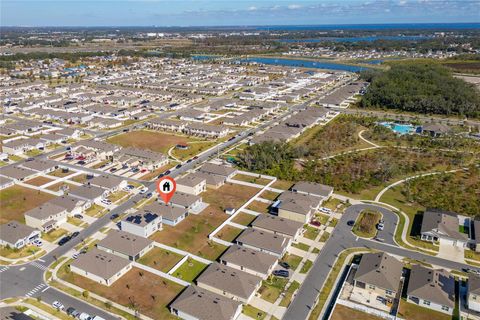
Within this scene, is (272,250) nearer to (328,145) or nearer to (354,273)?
(354,273)

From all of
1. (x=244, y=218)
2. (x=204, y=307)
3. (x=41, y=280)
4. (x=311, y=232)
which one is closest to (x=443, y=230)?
(x=311, y=232)

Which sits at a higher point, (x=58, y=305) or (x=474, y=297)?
(x=474, y=297)

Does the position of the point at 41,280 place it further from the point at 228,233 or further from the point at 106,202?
the point at 228,233

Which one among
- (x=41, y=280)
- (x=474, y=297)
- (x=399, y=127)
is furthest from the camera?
(x=399, y=127)

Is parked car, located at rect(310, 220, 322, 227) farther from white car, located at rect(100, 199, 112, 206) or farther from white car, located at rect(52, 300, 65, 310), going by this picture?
white car, located at rect(52, 300, 65, 310)

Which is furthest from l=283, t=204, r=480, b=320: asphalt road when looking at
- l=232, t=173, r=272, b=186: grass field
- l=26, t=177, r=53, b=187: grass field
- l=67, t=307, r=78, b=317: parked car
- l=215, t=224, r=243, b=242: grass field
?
l=26, t=177, r=53, b=187: grass field

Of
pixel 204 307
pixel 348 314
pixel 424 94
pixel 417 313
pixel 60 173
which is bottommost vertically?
pixel 417 313
